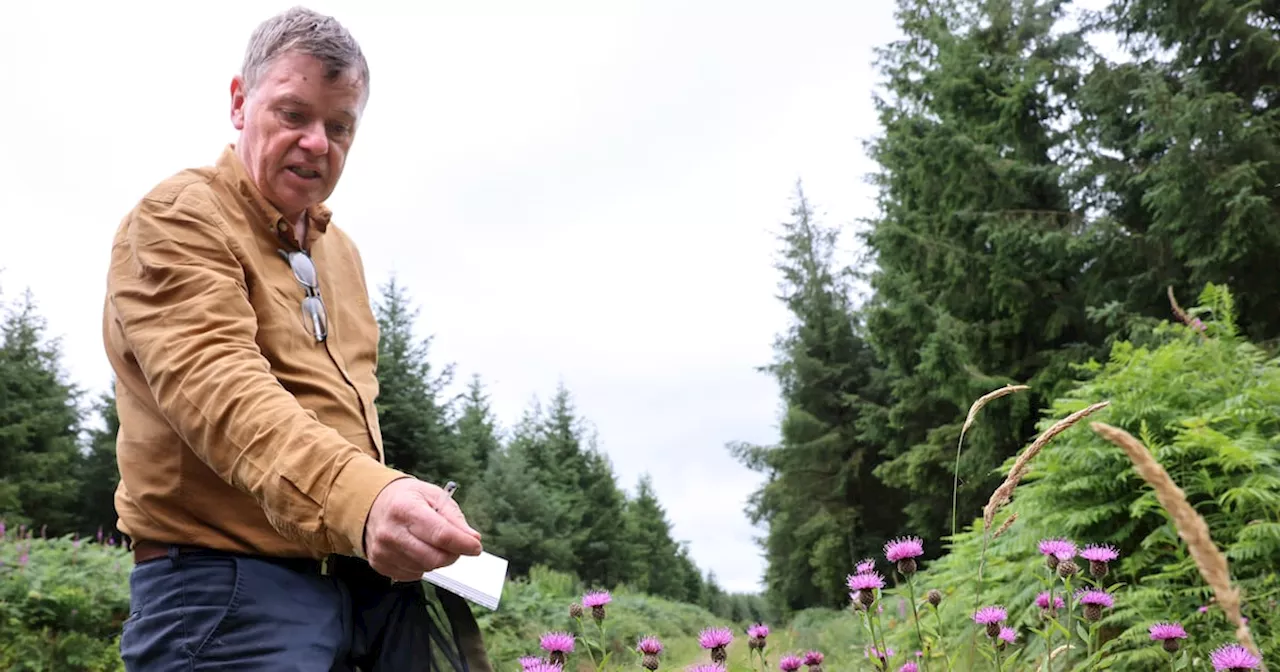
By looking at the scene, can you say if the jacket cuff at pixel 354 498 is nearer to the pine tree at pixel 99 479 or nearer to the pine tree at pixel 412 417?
the pine tree at pixel 412 417

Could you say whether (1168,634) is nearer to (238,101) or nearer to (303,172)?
(303,172)

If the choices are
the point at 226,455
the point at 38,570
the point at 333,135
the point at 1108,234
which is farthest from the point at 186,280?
the point at 1108,234

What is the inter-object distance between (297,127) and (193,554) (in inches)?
28.0

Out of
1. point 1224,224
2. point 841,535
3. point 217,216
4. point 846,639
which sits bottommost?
point 846,639

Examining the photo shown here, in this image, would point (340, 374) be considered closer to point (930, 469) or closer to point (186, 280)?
point (186, 280)

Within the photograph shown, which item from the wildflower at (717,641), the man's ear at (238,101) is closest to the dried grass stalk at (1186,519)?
the man's ear at (238,101)

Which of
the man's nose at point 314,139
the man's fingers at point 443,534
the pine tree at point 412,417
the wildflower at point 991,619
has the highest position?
the pine tree at point 412,417

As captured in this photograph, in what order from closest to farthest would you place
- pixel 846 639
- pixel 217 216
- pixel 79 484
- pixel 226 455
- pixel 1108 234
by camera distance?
1. pixel 226 455
2. pixel 217 216
3. pixel 846 639
4. pixel 1108 234
5. pixel 79 484

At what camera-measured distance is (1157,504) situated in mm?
3854

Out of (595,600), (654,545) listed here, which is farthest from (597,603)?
(654,545)

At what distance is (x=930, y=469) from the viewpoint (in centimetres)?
1490

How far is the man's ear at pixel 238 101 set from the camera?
5.61 ft

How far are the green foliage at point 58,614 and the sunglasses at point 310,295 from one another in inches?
216

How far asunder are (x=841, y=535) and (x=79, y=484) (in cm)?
1648
